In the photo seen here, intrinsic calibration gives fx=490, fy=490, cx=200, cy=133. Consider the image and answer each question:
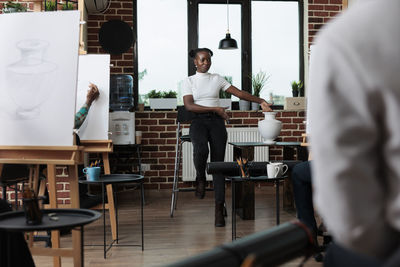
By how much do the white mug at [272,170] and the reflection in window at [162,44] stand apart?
3.10 metres

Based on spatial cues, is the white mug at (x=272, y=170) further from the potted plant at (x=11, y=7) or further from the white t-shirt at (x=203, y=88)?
the potted plant at (x=11, y=7)

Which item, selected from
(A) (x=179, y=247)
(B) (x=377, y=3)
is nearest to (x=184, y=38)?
(A) (x=179, y=247)

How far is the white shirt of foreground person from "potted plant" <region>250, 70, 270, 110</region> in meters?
5.29

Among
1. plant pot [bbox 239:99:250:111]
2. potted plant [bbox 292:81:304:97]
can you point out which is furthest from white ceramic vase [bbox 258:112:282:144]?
potted plant [bbox 292:81:304:97]

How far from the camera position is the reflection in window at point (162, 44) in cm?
622

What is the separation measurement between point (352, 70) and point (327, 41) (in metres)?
0.07

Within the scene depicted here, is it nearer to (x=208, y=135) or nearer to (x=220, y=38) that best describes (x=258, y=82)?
(x=220, y=38)

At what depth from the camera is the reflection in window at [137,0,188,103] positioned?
622 cm

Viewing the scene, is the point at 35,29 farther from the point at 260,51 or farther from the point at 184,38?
the point at 260,51

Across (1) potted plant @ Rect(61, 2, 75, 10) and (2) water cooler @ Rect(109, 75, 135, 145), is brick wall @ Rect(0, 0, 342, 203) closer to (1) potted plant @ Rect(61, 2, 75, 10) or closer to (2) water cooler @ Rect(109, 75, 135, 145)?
(2) water cooler @ Rect(109, 75, 135, 145)

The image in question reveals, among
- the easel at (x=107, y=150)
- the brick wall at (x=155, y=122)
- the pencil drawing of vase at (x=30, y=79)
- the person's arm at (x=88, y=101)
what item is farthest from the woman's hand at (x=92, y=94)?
the brick wall at (x=155, y=122)

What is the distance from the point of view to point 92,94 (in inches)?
147

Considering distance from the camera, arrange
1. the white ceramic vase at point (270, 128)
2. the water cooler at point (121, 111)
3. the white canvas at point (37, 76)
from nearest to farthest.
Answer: the white canvas at point (37, 76) → the white ceramic vase at point (270, 128) → the water cooler at point (121, 111)

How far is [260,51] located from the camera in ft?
21.0
